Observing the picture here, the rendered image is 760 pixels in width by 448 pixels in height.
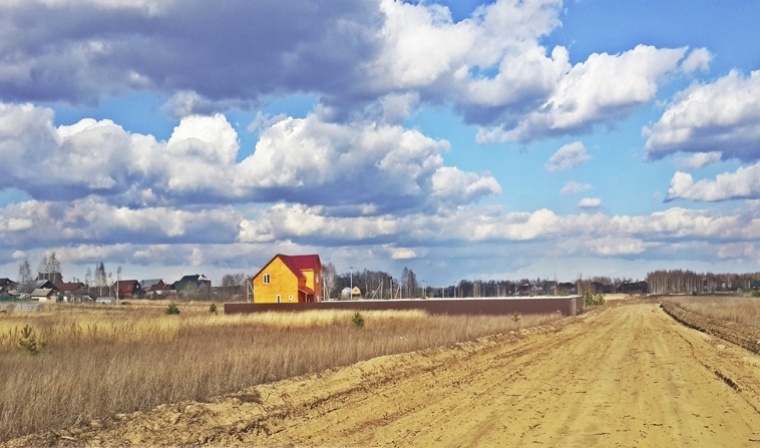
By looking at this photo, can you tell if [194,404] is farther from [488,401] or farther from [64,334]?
[64,334]

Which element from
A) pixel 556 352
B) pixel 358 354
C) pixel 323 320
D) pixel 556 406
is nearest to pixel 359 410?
pixel 556 406

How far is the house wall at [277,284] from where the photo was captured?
6519 cm

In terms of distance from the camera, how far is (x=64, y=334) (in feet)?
78.9

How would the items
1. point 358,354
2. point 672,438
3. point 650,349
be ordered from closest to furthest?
point 672,438 → point 358,354 → point 650,349

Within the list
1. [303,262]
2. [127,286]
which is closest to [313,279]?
[303,262]

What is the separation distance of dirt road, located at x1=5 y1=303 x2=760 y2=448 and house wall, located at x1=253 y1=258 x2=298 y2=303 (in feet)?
146

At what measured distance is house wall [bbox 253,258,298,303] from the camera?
2566 inches

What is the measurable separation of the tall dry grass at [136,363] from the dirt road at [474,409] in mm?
870

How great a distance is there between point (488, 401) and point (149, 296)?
14157 centimetres

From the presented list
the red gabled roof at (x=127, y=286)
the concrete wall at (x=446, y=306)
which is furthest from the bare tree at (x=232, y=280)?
the concrete wall at (x=446, y=306)

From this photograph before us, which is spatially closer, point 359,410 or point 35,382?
point 35,382

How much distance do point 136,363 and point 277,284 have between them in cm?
4959

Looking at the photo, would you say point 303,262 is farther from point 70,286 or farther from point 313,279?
point 70,286

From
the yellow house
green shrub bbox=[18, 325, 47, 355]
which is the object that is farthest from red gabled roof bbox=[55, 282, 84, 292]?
green shrub bbox=[18, 325, 47, 355]
